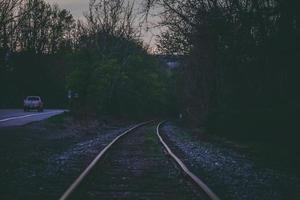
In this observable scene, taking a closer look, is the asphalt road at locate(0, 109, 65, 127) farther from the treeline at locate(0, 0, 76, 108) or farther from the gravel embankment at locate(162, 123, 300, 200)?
the treeline at locate(0, 0, 76, 108)

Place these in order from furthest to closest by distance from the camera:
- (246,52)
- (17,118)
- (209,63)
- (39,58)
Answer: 1. (39,58)
2. (17,118)
3. (209,63)
4. (246,52)

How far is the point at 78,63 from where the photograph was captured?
4988 cm

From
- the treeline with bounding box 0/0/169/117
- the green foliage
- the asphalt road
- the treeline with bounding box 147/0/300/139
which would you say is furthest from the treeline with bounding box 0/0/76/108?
the treeline with bounding box 147/0/300/139

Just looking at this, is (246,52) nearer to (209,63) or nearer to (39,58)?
(209,63)

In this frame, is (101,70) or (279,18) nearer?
(279,18)

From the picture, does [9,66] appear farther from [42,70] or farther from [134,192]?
[134,192]

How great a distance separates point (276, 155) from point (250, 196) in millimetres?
8968

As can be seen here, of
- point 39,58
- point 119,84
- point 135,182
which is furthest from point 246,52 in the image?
point 39,58

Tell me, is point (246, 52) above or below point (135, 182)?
above

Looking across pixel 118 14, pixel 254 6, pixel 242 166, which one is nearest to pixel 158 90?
pixel 118 14

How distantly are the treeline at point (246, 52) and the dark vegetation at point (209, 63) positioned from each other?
0.04 m

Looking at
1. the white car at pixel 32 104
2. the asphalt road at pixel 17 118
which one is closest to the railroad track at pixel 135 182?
the asphalt road at pixel 17 118

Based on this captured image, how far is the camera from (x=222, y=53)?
31.6 m

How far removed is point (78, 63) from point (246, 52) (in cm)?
2667
